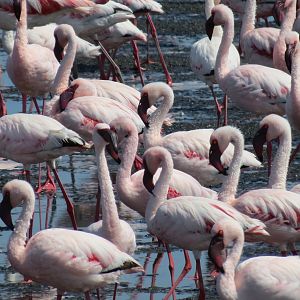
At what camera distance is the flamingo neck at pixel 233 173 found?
8.52m

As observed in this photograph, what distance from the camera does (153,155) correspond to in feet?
27.0

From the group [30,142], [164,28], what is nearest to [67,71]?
[30,142]

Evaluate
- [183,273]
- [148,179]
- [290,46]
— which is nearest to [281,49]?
[290,46]

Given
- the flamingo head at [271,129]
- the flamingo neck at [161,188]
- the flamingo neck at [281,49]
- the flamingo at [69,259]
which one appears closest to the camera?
the flamingo at [69,259]

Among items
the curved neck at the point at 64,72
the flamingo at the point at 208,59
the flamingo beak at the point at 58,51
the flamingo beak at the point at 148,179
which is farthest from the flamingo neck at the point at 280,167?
the flamingo at the point at 208,59

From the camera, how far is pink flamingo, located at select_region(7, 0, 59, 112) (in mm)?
11766

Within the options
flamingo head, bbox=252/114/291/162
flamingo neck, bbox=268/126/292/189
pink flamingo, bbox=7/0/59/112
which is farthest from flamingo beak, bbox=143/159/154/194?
pink flamingo, bbox=7/0/59/112

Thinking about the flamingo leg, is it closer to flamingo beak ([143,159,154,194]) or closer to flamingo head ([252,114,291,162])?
flamingo beak ([143,159,154,194])

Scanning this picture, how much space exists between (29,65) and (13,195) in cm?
408

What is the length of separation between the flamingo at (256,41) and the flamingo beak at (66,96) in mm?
3349

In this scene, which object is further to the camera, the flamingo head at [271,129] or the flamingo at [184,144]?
the flamingo at [184,144]

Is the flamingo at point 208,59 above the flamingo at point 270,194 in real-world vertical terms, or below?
A: below

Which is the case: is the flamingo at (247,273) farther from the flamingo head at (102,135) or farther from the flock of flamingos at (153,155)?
the flamingo head at (102,135)

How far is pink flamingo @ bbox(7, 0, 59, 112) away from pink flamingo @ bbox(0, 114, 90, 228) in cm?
223
